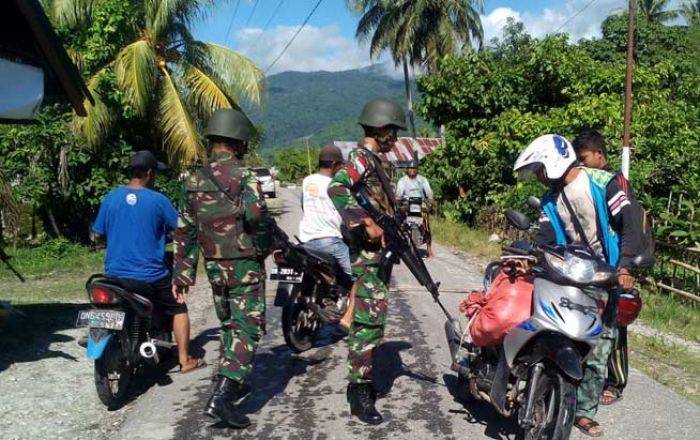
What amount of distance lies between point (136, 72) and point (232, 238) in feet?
37.2

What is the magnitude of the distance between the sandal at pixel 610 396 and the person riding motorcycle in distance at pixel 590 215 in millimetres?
549

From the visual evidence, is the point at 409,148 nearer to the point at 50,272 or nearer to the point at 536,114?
the point at 536,114

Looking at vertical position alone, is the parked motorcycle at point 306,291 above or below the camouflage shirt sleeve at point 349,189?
below

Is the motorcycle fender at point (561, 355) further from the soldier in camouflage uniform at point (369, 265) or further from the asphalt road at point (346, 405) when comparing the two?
the soldier in camouflage uniform at point (369, 265)

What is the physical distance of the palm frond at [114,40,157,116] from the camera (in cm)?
1472

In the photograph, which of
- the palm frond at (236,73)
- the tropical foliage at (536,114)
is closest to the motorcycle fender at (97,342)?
the tropical foliage at (536,114)

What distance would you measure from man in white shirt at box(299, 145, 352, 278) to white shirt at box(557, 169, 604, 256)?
2428 millimetres

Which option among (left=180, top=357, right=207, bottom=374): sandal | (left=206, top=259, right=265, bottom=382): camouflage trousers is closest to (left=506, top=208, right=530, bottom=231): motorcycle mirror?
(left=206, top=259, right=265, bottom=382): camouflage trousers

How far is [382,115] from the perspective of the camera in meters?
4.64

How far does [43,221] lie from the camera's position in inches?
580

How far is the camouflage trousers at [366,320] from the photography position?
4.60m

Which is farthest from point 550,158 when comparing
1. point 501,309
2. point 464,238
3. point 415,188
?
point 464,238

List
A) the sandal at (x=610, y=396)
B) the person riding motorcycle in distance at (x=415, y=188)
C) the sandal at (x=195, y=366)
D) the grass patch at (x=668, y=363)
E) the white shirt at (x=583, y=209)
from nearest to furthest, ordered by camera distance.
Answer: the white shirt at (x=583, y=209) → the sandal at (x=610, y=396) → the grass patch at (x=668, y=363) → the sandal at (x=195, y=366) → the person riding motorcycle in distance at (x=415, y=188)

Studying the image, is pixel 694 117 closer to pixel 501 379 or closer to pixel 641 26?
pixel 501 379
